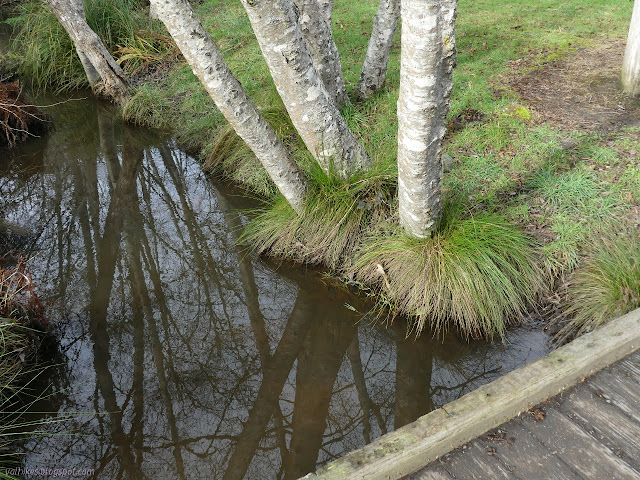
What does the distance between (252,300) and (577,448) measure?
9.56ft

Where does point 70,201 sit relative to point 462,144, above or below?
above

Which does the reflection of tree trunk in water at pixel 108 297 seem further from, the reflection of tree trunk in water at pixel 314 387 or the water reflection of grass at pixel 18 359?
the reflection of tree trunk in water at pixel 314 387

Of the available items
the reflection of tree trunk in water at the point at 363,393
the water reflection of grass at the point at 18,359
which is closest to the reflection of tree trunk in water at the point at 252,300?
the reflection of tree trunk in water at the point at 363,393

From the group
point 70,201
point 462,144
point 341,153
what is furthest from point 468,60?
point 70,201

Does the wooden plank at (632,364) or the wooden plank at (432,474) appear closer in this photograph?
the wooden plank at (432,474)

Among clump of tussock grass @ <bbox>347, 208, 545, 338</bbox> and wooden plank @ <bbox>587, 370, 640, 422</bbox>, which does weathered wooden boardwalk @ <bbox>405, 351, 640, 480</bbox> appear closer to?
wooden plank @ <bbox>587, 370, 640, 422</bbox>

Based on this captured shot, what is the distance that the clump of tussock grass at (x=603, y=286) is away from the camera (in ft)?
11.3

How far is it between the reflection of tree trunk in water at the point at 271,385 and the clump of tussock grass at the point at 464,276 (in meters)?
0.74

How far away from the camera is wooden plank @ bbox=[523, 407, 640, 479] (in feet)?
7.32

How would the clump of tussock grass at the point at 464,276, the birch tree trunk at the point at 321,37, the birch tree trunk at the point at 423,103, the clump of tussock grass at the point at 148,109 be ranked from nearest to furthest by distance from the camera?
1. the birch tree trunk at the point at 423,103
2. the clump of tussock grass at the point at 464,276
3. the birch tree trunk at the point at 321,37
4. the clump of tussock grass at the point at 148,109

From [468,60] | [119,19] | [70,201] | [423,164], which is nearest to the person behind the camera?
[423,164]

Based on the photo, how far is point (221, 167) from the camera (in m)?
6.43

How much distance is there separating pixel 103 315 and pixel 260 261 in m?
1.49

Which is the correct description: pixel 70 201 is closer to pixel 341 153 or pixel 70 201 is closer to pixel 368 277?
pixel 341 153
